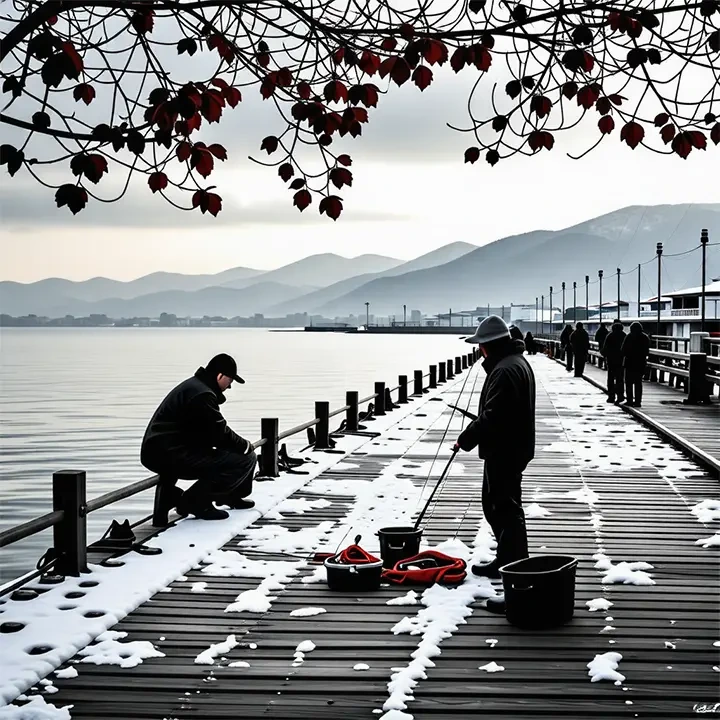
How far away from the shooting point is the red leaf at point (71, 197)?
400cm

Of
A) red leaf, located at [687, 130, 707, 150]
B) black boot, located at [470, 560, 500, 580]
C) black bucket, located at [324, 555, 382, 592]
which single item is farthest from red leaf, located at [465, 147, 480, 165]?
black boot, located at [470, 560, 500, 580]

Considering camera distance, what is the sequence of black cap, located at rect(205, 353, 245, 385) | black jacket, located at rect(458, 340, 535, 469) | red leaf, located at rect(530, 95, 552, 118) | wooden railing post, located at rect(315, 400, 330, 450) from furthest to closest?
wooden railing post, located at rect(315, 400, 330, 450) → black cap, located at rect(205, 353, 245, 385) → black jacket, located at rect(458, 340, 535, 469) → red leaf, located at rect(530, 95, 552, 118)

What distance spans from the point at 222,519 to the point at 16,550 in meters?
11.1

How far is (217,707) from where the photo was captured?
5.22 metres

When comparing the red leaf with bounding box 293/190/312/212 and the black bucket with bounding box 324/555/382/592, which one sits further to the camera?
the black bucket with bounding box 324/555/382/592

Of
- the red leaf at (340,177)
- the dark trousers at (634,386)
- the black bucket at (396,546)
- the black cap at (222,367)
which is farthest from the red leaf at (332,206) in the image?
the dark trousers at (634,386)

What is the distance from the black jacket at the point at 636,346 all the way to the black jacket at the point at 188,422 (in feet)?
42.9

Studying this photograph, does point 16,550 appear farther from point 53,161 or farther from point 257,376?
point 257,376

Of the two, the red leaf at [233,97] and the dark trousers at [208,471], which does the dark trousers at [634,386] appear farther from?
the red leaf at [233,97]

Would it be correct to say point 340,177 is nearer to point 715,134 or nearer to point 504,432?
point 715,134

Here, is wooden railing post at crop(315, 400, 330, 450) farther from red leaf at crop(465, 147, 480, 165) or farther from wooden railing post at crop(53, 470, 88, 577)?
red leaf at crop(465, 147, 480, 165)

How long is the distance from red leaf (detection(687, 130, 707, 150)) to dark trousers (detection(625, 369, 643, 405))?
724 inches

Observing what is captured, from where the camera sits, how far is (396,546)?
8320mm

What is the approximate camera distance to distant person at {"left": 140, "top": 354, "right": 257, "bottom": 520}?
381 inches
